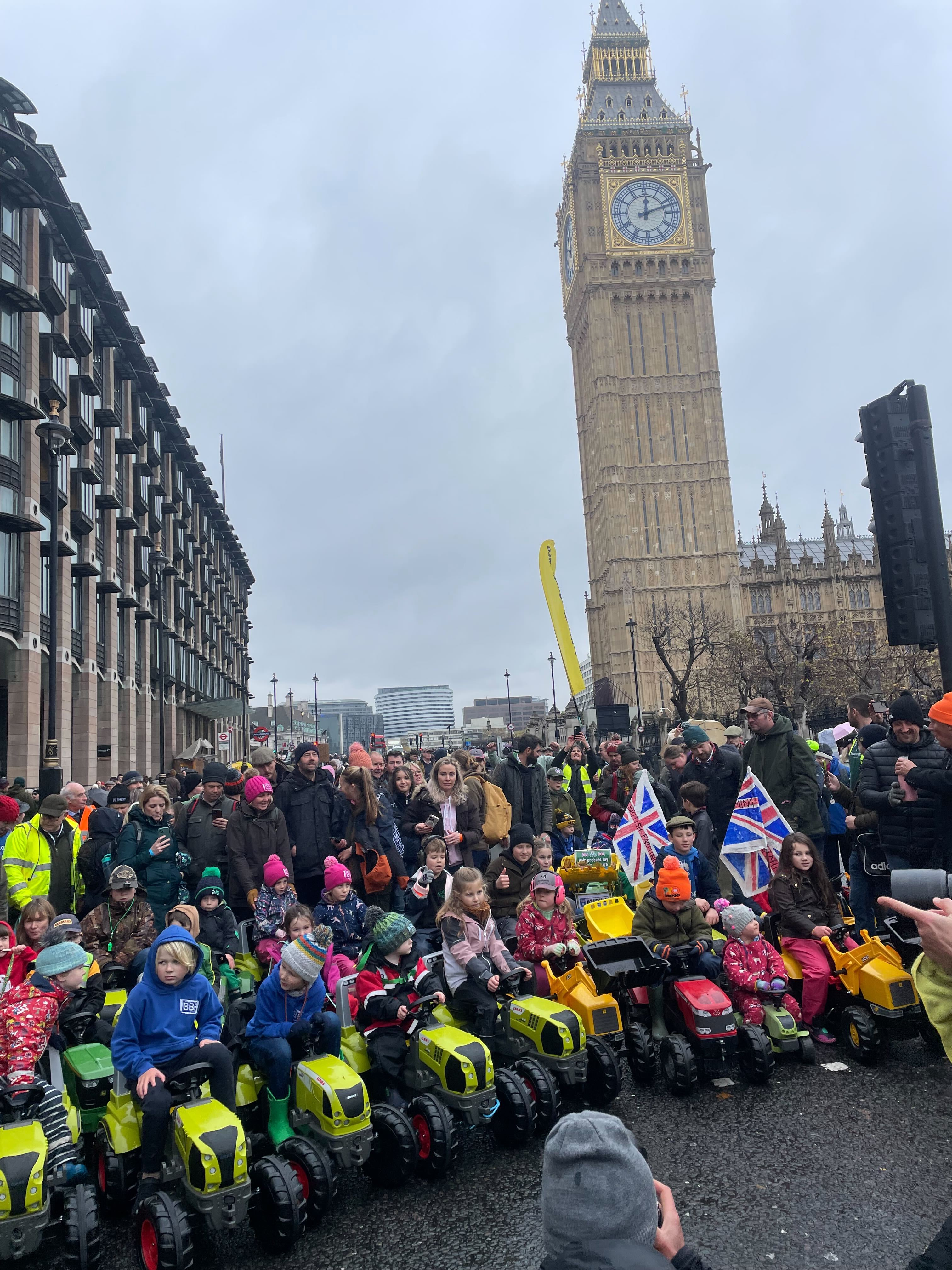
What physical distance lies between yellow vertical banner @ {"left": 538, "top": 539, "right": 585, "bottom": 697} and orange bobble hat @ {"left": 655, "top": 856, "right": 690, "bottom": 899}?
3027cm

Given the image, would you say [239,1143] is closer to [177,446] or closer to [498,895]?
[498,895]

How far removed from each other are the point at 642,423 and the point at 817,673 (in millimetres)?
40374

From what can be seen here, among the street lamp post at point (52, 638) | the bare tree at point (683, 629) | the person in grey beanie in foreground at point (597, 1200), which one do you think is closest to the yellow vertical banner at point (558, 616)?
the bare tree at point (683, 629)

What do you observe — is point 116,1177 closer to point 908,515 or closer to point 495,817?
point 495,817

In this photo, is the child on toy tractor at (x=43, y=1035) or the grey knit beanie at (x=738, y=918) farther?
the grey knit beanie at (x=738, y=918)

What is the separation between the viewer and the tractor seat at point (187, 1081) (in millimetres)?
4566

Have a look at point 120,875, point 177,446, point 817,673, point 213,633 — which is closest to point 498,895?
point 120,875

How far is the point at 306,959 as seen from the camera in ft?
16.9

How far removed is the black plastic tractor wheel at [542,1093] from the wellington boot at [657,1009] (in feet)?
4.09

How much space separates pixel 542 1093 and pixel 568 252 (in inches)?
3540

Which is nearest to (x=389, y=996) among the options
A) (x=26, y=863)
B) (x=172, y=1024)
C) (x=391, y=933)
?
(x=391, y=933)

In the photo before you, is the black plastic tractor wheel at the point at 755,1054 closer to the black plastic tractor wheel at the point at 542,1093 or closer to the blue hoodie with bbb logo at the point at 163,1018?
the black plastic tractor wheel at the point at 542,1093

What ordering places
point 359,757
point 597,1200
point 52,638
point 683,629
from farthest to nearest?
point 683,629 < point 52,638 < point 359,757 < point 597,1200

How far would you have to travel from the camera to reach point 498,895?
750cm
